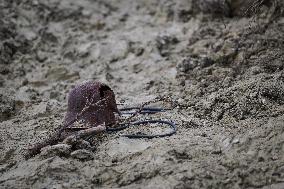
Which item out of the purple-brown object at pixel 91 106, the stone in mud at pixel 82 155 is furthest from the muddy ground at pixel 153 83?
the purple-brown object at pixel 91 106

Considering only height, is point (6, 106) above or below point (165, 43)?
below

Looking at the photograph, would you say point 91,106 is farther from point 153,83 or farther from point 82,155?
point 153,83

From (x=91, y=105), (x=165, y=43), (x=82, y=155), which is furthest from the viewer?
(x=165, y=43)

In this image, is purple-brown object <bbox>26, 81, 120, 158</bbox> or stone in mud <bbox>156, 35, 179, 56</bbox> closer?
purple-brown object <bbox>26, 81, 120, 158</bbox>

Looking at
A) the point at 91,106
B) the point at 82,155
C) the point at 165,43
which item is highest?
the point at 165,43

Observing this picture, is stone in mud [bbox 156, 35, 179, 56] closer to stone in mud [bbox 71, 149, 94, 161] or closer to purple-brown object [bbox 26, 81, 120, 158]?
purple-brown object [bbox 26, 81, 120, 158]

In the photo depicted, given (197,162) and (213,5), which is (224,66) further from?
(197,162)

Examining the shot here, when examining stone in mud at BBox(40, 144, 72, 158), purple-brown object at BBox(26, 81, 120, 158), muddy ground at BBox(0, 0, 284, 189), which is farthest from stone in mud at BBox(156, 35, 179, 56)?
stone in mud at BBox(40, 144, 72, 158)

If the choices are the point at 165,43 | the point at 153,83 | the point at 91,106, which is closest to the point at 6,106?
the point at 91,106
